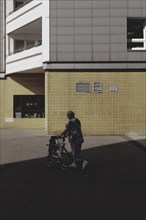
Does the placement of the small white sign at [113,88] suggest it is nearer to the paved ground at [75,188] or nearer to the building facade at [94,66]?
the building facade at [94,66]

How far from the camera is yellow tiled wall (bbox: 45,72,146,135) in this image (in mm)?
20844

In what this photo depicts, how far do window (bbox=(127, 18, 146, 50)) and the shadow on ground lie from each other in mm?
9939

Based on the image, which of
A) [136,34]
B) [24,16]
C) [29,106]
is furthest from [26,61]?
[136,34]

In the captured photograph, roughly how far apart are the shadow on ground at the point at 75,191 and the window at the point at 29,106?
14.8 metres

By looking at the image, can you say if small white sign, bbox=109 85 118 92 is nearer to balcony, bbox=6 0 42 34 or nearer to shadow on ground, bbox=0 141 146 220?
balcony, bbox=6 0 42 34

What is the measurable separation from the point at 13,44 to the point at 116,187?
20.8 meters

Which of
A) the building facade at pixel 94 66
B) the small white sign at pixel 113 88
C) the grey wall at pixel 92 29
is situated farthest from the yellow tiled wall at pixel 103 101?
the grey wall at pixel 92 29

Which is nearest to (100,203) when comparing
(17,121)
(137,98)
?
(137,98)

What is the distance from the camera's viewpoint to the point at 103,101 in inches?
822

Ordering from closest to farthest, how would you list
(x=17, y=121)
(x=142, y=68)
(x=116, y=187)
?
(x=116, y=187)
(x=142, y=68)
(x=17, y=121)

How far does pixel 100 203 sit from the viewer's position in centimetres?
748

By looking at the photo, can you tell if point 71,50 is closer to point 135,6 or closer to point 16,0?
point 135,6

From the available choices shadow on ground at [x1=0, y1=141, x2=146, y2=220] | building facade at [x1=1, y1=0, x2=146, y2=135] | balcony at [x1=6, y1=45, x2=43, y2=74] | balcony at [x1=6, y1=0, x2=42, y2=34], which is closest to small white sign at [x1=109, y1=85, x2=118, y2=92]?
building facade at [x1=1, y1=0, x2=146, y2=135]

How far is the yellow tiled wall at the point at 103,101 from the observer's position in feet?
68.4
